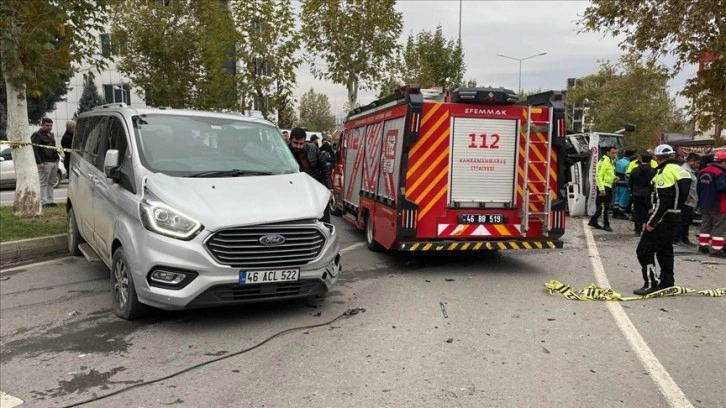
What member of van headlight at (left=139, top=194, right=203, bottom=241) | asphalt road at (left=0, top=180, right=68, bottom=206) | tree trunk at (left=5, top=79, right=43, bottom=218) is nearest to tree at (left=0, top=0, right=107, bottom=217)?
tree trunk at (left=5, top=79, right=43, bottom=218)

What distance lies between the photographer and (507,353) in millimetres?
4441

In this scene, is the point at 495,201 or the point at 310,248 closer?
the point at 310,248

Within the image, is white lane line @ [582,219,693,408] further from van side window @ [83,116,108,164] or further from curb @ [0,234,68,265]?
curb @ [0,234,68,265]

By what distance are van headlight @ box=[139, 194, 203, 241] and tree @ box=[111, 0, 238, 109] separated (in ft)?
45.2

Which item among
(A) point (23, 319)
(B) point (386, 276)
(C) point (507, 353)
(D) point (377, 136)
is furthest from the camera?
(D) point (377, 136)

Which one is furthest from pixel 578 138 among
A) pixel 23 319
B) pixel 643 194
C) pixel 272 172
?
pixel 23 319

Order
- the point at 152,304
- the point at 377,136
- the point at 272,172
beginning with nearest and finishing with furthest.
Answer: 1. the point at 152,304
2. the point at 272,172
3. the point at 377,136

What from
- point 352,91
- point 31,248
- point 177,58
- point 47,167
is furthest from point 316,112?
point 31,248

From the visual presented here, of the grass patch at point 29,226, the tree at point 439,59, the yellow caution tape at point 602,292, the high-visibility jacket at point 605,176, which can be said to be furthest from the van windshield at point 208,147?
the tree at point 439,59

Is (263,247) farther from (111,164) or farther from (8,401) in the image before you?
(8,401)

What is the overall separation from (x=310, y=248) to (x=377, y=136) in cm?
390

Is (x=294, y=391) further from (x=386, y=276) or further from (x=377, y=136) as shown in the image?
(x=377, y=136)

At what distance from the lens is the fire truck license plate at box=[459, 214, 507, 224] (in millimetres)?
7410

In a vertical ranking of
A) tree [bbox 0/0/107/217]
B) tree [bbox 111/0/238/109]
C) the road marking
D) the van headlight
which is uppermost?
tree [bbox 111/0/238/109]
